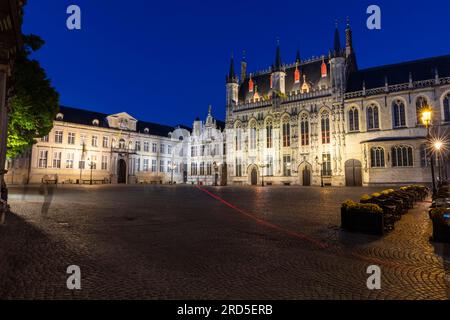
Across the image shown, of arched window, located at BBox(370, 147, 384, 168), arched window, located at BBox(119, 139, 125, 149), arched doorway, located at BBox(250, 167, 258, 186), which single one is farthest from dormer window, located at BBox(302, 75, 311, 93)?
arched window, located at BBox(119, 139, 125, 149)

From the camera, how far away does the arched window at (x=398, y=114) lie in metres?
42.3

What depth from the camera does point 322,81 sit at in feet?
165

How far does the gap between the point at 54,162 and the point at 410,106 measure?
60977 mm

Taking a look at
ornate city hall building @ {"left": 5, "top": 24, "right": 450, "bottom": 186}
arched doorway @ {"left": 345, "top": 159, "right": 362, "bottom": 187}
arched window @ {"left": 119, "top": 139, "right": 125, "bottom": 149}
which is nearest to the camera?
ornate city hall building @ {"left": 5, "top": 24, "right": 450, "bottom": 186}

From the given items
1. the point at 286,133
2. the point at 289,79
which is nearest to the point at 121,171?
the point at 286,133

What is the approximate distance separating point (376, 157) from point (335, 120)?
856 centimetres

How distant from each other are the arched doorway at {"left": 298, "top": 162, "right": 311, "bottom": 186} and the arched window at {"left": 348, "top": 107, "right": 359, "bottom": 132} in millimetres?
8914

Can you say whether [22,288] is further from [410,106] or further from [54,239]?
[410,106]

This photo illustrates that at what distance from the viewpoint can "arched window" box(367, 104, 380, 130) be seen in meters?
44.2

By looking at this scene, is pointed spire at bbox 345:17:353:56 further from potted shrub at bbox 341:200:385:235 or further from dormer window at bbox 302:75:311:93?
potted shrub at bbox 341:200:385:235

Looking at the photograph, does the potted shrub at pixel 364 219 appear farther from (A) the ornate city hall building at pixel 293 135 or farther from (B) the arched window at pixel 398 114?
(B) the arched window at pixel 398 114

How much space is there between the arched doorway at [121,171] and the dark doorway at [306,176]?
39037mm
